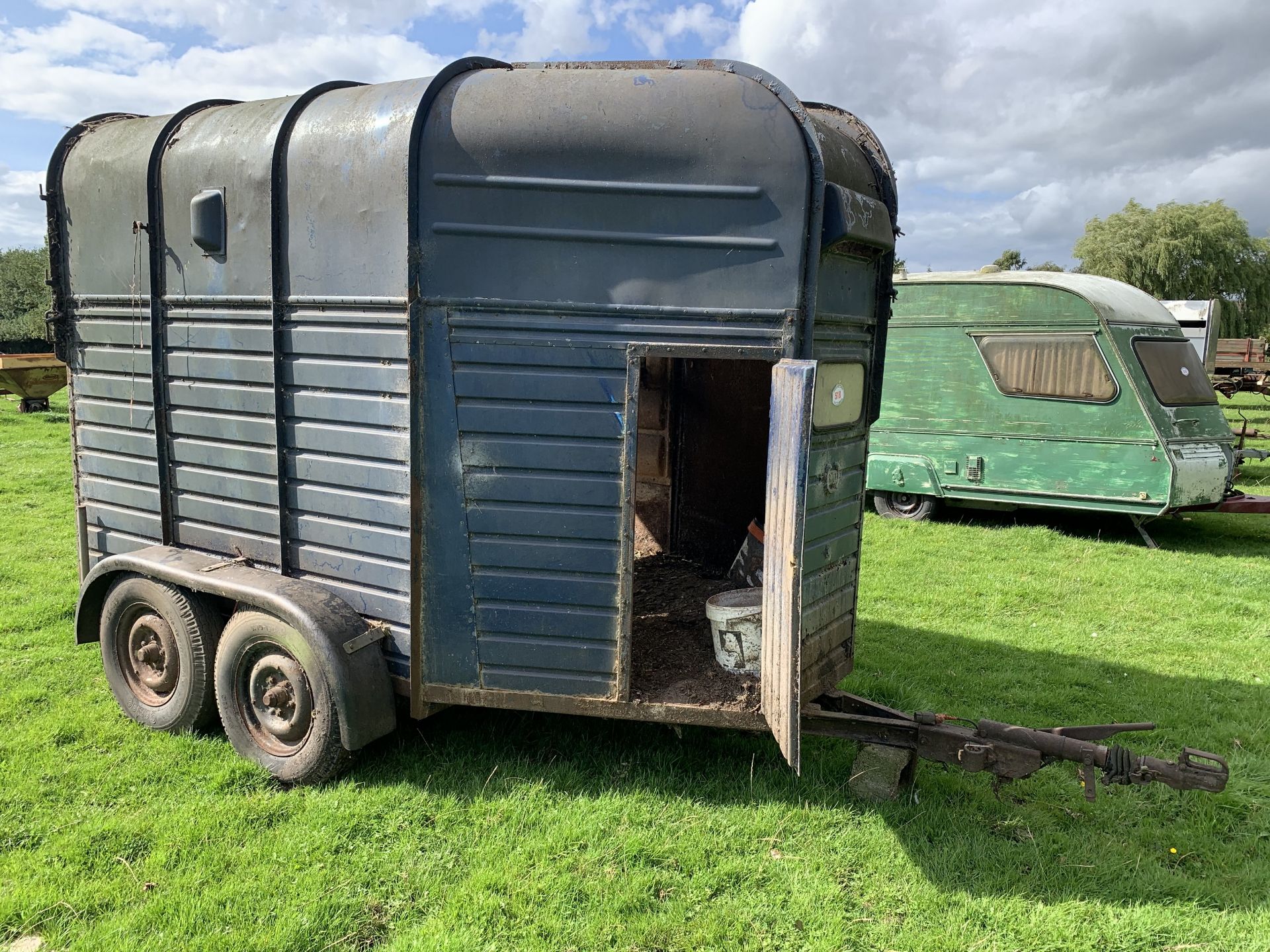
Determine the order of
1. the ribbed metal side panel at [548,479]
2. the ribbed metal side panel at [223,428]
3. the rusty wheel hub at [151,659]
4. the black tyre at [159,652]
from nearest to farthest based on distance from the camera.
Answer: the ribbed metal side panel at [548,479] < the ribbed metal side panel at [223,428] < the black tyre at [159,652] < the rusty wheel hub at [151,659]

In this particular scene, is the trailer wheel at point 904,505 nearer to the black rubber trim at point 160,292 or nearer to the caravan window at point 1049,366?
the caravan window at point 1049,366

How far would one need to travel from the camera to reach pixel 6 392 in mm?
20875

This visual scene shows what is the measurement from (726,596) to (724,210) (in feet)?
7.15

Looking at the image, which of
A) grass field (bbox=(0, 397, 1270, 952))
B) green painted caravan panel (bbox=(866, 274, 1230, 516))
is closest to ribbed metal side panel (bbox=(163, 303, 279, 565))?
grass field (bbox=(0, 397, 1270, 952))

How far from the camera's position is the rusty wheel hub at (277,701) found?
477 cm

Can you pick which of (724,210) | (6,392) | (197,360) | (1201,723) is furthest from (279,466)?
(6,392)

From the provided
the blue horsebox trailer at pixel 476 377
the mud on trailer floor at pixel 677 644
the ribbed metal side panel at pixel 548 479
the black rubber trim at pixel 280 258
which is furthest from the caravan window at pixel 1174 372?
the black rubber trim at pixel 280 258

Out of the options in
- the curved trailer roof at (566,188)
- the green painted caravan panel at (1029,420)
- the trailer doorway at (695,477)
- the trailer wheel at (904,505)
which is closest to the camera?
the curved trailer roof at (566,188)

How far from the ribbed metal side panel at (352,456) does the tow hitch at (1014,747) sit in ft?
7.49

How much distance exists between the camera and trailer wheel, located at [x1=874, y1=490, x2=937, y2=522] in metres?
11.9

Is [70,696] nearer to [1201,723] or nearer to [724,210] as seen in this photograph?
[724,210]

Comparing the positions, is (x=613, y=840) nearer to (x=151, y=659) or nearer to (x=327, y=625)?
(x=327, y=625)

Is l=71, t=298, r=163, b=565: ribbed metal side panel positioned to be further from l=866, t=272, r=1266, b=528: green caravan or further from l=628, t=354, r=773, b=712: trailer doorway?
l=866, t=272, r=1266, b=528: green caravan

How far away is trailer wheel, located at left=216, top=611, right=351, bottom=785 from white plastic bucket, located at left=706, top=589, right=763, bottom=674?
2032 millimetres
